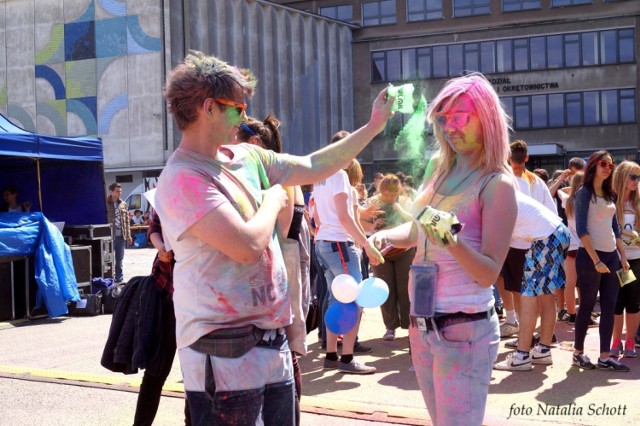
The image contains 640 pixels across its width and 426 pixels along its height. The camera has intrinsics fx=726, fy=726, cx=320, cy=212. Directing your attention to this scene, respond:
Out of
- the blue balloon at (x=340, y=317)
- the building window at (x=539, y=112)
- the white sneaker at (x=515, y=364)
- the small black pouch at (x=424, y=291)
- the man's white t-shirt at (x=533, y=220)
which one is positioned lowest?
the white sneaker at (x=515, y=364)

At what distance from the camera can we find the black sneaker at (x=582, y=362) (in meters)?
6.32

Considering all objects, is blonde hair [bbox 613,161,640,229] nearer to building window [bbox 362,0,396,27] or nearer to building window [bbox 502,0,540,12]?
building window [bbox 502,0,540,12]

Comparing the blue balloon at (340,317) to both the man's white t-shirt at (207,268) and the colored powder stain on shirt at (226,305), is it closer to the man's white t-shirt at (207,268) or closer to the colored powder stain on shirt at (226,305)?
the man's white t-shirt at (207,268)

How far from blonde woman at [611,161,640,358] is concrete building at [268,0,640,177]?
2971cm

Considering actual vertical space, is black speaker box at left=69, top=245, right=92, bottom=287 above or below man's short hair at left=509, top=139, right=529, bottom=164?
below

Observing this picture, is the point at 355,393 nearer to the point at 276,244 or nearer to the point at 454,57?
the point at 276,244

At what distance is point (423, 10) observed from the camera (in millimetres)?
42031

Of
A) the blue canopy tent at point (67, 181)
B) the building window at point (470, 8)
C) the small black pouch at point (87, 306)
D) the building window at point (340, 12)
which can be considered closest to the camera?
the small black pouch at point (87, 306)

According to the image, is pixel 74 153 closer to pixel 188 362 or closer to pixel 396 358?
pixel 396 358

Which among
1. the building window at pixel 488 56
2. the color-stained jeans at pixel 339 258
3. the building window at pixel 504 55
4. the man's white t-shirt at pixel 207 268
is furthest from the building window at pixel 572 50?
the man's white t-shirt at pixel 207 268

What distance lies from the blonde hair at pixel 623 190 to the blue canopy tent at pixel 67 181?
25.7 feet

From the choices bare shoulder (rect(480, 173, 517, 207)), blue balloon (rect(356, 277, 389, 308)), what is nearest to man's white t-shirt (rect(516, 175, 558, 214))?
blue balloon (rect(356, 277, 389, 308))

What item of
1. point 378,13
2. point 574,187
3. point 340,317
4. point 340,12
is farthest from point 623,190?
point 340,12

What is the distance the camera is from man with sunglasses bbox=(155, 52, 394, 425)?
246 cm
